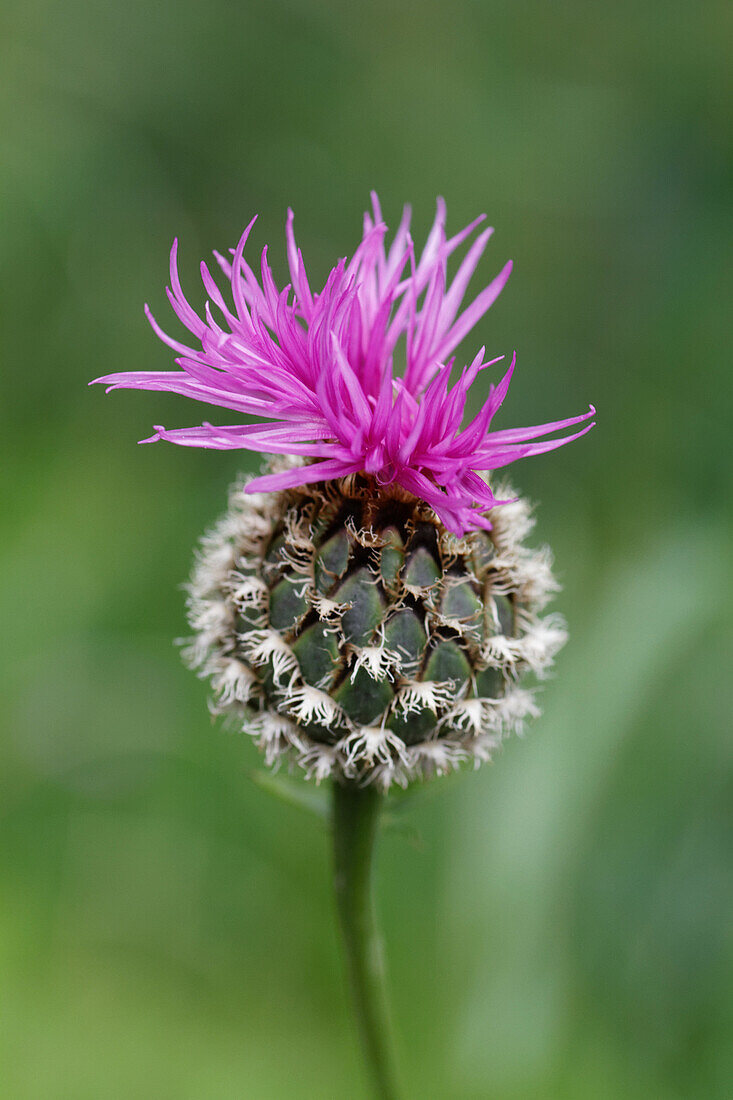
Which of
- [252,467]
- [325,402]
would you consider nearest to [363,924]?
[325,402]

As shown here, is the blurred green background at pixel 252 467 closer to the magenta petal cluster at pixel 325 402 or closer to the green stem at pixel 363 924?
the green stem at pixel 363 924

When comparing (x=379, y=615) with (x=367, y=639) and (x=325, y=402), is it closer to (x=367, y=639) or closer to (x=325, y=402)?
(x=367, y=639)

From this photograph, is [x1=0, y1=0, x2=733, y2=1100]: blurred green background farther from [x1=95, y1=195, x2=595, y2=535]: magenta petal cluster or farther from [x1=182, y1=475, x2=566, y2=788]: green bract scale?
[x1=95, y1=195, x2=595, y2=535]: magenta petal cluster

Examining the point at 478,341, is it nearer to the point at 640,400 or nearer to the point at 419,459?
the point at 640,400

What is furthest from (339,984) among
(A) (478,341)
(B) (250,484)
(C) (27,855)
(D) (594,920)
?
(A) (478,341)

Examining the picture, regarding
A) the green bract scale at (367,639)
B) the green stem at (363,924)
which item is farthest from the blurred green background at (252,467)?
the green bract scale at (367,639)

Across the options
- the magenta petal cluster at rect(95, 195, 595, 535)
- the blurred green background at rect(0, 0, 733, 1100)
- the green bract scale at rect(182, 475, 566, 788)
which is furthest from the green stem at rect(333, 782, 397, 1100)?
the magenta petal cluster at rect(95, 195, 595, 535)
